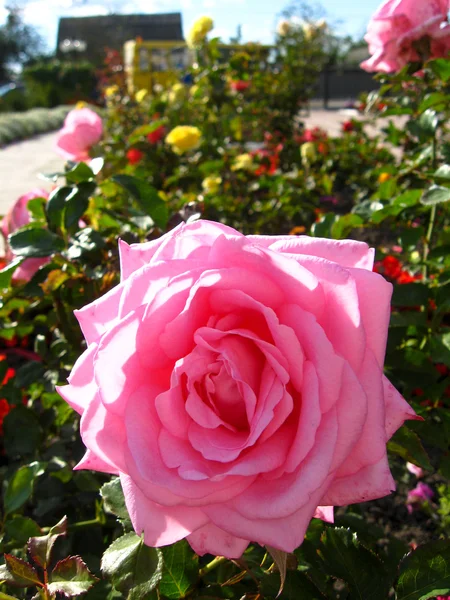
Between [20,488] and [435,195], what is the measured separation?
2.30ft

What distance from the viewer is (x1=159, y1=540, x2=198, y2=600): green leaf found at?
56 centimetres

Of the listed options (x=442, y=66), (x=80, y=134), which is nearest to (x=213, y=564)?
(x=442, y=66)

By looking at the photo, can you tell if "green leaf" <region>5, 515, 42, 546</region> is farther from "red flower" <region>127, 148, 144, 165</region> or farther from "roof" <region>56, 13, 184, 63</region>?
"roof" <region>56, 13, 184, 63</region>

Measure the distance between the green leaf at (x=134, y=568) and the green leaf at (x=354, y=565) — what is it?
17 centimetres

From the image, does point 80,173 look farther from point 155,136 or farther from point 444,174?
point 155,136

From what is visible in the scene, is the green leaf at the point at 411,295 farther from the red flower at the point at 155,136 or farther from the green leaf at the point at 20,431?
the red flower at the point at 155,136

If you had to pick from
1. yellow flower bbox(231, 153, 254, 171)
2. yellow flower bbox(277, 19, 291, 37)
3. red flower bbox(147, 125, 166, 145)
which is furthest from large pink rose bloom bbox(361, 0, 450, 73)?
yellow flower bbox(277, 19, 291, 37)

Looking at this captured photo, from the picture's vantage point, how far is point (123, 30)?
2048 cm

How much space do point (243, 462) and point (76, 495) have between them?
0.55 metres

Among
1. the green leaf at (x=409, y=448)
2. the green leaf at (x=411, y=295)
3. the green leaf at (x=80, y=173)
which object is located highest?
the green leaf at (x=80, y=173)

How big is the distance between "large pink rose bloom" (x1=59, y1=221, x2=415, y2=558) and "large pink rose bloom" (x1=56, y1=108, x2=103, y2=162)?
0.99 m

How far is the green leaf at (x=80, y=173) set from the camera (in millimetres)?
777

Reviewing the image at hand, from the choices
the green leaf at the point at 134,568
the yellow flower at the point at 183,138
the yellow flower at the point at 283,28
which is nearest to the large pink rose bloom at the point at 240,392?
the green leaf at the point at 134,568

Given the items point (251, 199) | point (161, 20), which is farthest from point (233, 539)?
point (161, 20)
